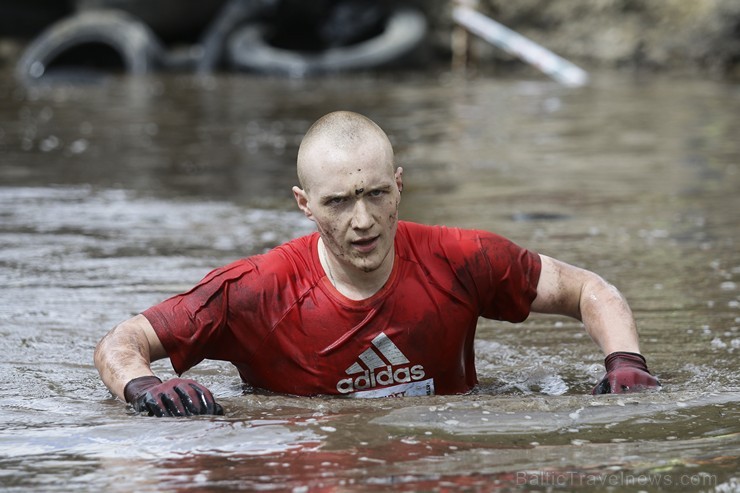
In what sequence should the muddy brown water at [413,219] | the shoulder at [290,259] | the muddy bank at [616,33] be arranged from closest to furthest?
1. the muddy brown water at [413,219]
2. the shoulder at [290,259]
3. the muddy bank at [616,33]

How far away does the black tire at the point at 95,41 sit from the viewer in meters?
18.7

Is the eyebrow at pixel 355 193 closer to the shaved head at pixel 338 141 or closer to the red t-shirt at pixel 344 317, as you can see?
the shaved head at pixel 338 141

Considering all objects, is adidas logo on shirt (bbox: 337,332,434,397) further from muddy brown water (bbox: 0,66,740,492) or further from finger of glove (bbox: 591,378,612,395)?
finger of glove (bbox: 591,378,612,395)

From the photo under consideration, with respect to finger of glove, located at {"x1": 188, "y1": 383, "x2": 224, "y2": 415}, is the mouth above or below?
above

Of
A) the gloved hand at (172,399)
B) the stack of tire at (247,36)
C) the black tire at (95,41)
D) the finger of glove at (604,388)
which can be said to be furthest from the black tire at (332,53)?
the gloved hand at (172,399)

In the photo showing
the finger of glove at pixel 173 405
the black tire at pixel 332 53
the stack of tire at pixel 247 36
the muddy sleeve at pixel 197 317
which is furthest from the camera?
the stack of tire at pixel 247 36

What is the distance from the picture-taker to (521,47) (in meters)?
18.3

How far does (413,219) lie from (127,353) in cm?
407

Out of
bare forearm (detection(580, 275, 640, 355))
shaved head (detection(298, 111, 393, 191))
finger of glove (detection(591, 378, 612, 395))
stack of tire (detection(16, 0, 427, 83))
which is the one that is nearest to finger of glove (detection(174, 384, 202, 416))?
shaved head (detection(298, 111, 393, 191))

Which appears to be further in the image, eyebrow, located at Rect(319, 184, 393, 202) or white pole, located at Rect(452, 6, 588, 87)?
white pole, located at Rect(452, 6, 588, 87)

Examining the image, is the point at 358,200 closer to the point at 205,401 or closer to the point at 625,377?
the point at 205,401

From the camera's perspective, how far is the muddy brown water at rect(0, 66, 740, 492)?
325 centimetres

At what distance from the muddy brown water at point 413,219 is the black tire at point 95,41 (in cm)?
223

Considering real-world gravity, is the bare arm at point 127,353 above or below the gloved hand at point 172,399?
above
